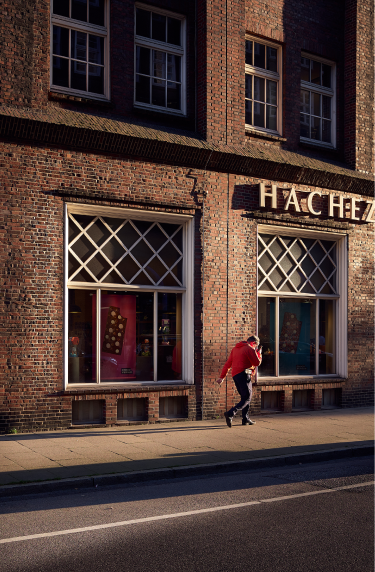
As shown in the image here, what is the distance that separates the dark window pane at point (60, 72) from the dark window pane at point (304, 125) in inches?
255

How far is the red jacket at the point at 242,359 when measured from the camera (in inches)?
472

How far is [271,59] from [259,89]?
3.08 feet

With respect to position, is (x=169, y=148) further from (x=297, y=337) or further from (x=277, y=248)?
(x=297, y=337)

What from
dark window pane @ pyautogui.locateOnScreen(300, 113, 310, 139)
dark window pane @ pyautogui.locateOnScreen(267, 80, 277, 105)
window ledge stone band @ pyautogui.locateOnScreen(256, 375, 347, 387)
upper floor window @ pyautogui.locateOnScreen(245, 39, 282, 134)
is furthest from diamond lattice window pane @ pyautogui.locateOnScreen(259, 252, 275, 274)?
dark window pane @ pyautogui.locateOnScreen(267, 80, 277, 105)

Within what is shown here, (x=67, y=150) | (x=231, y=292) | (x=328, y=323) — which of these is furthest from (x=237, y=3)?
(x=328, y=323)

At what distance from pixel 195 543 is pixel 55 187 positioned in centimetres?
761

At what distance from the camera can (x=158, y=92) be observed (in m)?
13.4

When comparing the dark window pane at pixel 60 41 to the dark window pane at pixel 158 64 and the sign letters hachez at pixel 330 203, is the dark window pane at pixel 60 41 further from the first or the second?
the sign letters hachez at pixel 330 203

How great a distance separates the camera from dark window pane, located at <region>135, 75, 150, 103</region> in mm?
13016

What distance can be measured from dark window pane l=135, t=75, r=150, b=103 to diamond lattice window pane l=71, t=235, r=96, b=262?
333cm

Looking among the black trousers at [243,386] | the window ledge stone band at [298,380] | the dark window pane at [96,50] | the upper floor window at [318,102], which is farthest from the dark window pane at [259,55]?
the black trousers at [243,386]

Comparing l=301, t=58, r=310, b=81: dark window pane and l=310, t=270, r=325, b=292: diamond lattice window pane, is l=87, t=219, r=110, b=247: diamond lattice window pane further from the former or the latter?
l=301, t=58, r=310, b=81: dark window pane

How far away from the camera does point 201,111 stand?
Answer: 44.8 ft

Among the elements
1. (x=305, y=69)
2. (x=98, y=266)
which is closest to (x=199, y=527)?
(x=98, y=266)
